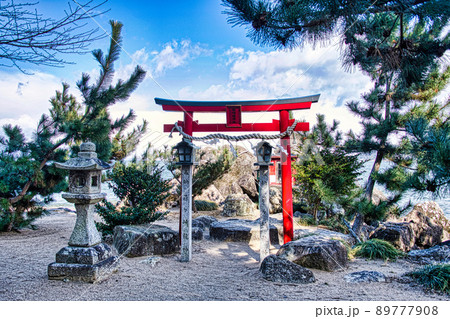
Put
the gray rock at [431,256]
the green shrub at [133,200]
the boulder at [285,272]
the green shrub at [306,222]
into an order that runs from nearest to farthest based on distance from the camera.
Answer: the boulder at [285,272] → the gray rock at [431,256] → the green shrub at [133,200] → the green shrub at [306,222]

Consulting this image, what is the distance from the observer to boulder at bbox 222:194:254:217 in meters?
10.1

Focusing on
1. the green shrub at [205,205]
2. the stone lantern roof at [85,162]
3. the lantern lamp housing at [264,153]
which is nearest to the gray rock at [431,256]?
the lantern lamp housing at [264,153]

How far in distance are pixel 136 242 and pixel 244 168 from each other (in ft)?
31.9

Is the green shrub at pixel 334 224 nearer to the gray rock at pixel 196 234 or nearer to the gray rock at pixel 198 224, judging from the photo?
the gray rock at pixel 198 224

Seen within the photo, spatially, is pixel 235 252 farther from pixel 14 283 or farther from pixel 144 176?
pixel 14 283

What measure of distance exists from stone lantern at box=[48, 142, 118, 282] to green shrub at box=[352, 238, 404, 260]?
4.39 m

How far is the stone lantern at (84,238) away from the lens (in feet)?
11.4

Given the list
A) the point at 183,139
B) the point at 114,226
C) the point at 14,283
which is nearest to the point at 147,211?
the point at 114,226

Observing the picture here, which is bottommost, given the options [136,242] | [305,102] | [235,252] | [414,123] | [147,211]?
[235,252]

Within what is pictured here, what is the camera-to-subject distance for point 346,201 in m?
6.00

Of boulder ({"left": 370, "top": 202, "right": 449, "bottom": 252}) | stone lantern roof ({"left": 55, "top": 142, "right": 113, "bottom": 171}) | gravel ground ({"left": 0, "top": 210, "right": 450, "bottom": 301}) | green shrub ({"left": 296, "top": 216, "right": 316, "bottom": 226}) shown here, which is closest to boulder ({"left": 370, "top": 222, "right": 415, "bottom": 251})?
boulder ({"left": 370, "top": 202, "right": 449, "bottom": 252})

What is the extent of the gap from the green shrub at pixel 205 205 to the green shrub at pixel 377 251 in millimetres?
6911

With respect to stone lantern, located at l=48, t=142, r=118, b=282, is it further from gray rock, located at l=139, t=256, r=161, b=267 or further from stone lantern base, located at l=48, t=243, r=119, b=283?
gray rock, located at l=139, t=256, r=161, b=267

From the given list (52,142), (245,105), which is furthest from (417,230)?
(52,142)
